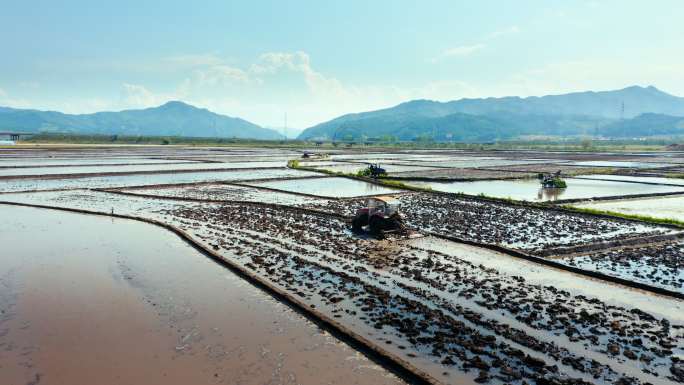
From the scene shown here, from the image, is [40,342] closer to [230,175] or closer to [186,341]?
[186,341]

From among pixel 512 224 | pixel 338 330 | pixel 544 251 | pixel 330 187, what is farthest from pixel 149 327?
pixel 330 187

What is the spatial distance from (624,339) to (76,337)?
12278 millimetres

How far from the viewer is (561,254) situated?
1777cm

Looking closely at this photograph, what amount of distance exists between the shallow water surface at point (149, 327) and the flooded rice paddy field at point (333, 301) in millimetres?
46

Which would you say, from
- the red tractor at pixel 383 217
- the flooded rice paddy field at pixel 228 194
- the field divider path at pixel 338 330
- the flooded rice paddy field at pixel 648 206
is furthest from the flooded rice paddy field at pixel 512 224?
the field divider path at pixel 338 330

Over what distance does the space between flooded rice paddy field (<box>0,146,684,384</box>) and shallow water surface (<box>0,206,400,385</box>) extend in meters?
0.05

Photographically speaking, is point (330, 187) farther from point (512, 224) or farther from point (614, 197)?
point (614, 197)

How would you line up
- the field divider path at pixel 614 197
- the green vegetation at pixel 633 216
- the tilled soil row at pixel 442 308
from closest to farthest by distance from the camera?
the tilled soil row at pixel 442 308, the green vegetation at pixel 633 216, the field divider path at pixel 614 197

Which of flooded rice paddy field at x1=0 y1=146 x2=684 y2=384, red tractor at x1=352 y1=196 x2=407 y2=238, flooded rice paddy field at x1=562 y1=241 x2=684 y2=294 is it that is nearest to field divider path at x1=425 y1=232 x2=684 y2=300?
flooded rice paddy field at x1=0 y1=146 x2=684 y2=384

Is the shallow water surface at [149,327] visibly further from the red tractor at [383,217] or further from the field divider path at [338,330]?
the red tractor at [383,217]

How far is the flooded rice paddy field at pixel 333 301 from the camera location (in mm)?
9289

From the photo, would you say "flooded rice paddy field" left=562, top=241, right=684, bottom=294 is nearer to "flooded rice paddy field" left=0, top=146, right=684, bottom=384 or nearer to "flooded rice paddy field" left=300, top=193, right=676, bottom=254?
"flooded rice paddy field" left=0, top=146, right=684, bottom=384

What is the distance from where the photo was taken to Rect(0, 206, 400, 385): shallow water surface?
29.6 ft

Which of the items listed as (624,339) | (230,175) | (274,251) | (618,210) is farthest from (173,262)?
(230,175)
